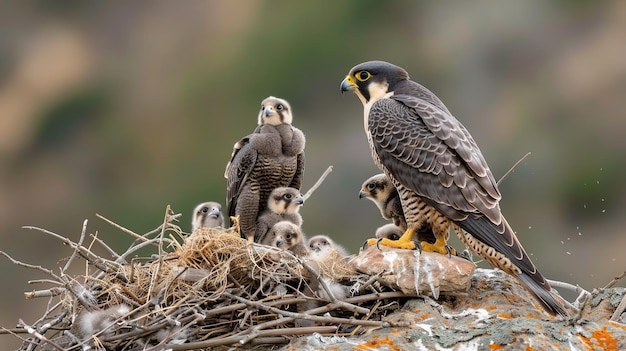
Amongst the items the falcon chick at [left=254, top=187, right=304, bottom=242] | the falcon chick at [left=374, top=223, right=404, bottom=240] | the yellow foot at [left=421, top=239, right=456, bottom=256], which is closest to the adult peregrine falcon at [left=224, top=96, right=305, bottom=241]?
the falcon chick at [left=254, top=187, right=304, bottom=242]

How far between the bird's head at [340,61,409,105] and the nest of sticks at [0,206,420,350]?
45.7 inches

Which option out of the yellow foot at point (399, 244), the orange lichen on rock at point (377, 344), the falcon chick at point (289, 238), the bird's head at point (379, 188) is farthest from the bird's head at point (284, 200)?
the orange lichen on rock at point (377, 344)

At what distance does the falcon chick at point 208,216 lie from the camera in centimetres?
492

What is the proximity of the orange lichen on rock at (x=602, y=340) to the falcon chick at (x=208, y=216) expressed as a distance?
2260mm

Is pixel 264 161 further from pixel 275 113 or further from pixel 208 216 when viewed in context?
pixel 208 216

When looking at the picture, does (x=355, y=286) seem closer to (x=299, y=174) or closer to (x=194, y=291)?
(x=194, y=291)

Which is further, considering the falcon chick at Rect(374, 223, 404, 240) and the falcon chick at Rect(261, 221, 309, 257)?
the falcon chick at Rect(374, 223, 404, 240)

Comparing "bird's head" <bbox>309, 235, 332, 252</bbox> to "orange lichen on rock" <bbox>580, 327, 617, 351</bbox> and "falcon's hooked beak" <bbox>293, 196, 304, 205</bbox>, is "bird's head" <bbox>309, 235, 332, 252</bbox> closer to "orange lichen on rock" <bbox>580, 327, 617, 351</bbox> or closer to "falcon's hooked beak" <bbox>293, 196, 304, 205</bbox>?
"falcon's hooked beak" <bbox>293, 196, 304, 205</bbox>

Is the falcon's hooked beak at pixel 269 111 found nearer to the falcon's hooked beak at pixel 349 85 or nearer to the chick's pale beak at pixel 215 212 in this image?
the falcon's hooked beak at pixel 349 85

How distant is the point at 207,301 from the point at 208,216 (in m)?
1.28

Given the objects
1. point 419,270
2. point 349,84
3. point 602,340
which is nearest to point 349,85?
point 349,84

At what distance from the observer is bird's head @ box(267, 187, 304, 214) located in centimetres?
491

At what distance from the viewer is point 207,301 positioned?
147 inches

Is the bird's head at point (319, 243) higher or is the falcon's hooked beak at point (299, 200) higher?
the falcon's hooked beak at point (299, 200)
